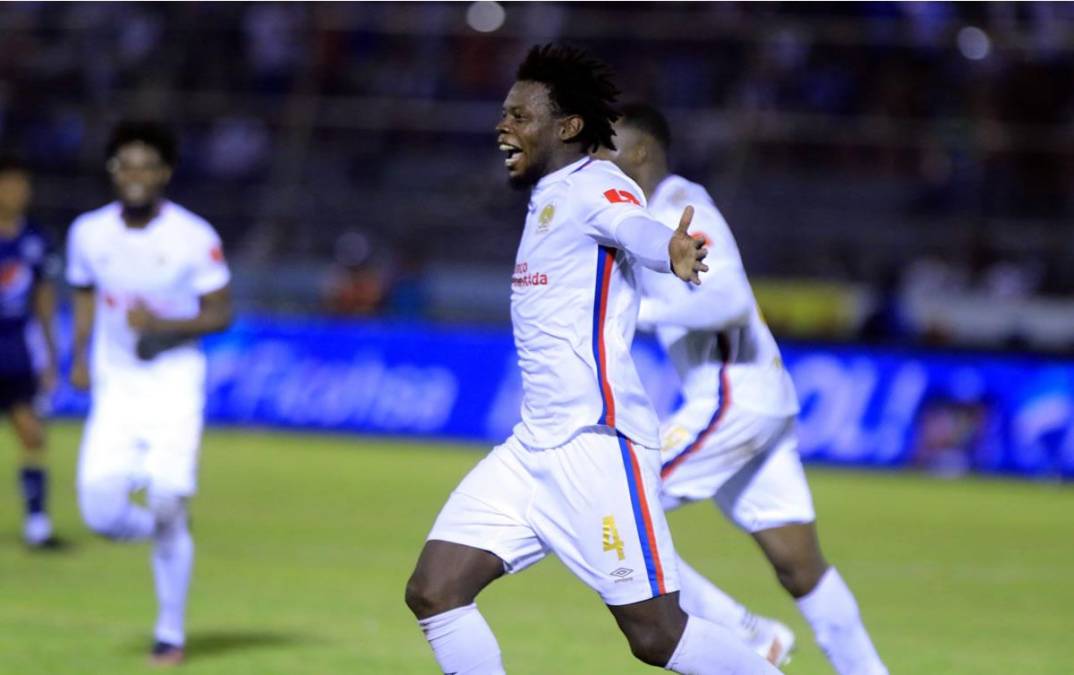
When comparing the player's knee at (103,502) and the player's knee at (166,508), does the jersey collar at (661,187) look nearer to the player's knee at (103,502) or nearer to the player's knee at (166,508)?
the player's knee at (166,508)

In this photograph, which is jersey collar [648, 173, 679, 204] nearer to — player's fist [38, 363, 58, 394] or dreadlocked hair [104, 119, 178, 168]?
dreadlocked hair [104, 119, 178, 168]

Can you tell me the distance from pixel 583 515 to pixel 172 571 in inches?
122

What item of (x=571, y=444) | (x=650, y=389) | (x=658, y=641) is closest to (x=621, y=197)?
(x=571, y=444)

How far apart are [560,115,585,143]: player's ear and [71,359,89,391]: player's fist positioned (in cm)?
424

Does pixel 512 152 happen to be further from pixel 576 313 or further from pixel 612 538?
pixel 612 538

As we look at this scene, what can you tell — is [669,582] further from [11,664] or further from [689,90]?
[689,90]

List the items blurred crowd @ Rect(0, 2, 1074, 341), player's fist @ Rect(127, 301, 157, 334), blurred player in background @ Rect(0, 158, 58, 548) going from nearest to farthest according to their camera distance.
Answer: player's fist @ Rect(127, 301, 157, 334) < blurred player in background @ Rect(0, 158, 58, 548) < blurred crowd @ Rect(0, 2, 1074, 341)

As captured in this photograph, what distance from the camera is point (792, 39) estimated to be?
22.3m

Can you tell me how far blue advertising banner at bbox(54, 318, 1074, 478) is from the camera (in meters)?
18.2

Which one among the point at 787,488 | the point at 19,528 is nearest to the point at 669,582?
the point at 787,488

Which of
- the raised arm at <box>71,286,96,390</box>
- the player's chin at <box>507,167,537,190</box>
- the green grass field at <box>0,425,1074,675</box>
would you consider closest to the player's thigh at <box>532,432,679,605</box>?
the player's chin at <box>507,167,537,190</box>

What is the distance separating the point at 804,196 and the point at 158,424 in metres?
15.0

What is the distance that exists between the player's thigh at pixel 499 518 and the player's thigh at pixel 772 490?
5.86 feet

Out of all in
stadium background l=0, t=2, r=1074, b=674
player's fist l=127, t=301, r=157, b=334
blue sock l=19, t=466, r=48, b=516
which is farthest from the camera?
stadium background l=0, t=2, r=1074, b=674
